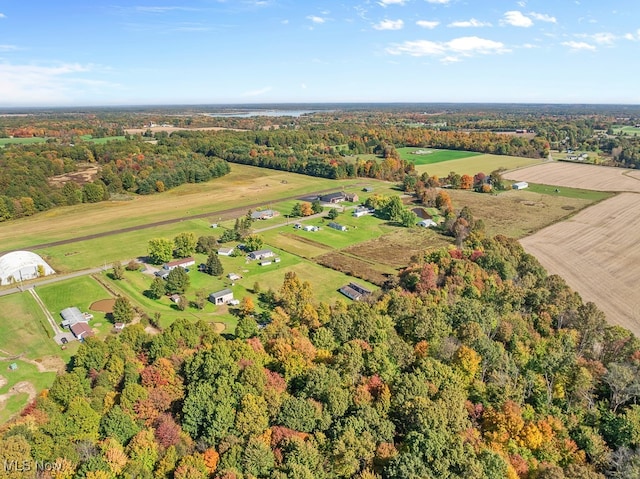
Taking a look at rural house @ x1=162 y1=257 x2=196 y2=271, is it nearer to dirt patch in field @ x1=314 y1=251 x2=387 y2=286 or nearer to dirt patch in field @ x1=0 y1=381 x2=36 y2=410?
dirt patch in field @ x1=314 y1=251 x2=387 y2=286

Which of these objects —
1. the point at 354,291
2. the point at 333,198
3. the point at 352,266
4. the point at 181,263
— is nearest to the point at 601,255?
the point at 352,266

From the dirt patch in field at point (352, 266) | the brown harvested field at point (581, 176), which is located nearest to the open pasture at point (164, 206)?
the dirt patch in field at point (352, 266)

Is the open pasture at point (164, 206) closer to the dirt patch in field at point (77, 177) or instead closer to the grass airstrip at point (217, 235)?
the grass airstrip at point (217, 235)

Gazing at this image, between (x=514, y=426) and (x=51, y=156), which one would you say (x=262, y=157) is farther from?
(x=514, y=426)

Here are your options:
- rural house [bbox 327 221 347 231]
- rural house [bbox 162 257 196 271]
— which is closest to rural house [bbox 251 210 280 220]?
rural house [bbox 327 221 347 231]

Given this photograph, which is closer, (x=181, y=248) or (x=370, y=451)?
(x=370, y=451)

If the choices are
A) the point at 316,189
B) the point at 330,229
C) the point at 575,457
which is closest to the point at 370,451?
the point at 575,457
